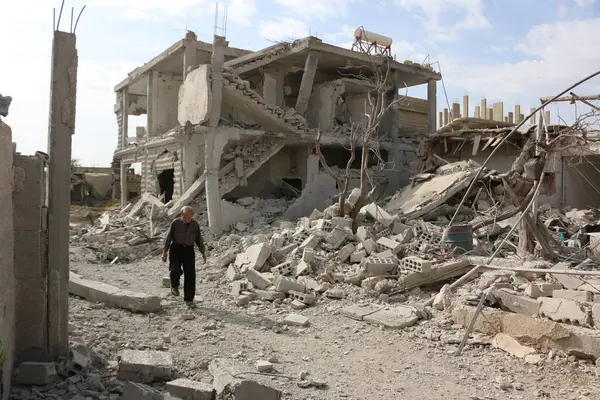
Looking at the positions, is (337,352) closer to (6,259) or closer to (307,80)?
(6,259)

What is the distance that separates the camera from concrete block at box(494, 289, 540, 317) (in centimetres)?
591

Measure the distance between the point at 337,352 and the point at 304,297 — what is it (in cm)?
205

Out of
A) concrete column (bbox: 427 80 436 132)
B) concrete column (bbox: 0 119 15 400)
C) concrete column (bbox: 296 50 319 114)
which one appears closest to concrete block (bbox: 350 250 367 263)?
concrete column (bbox: 0 119 15 400)

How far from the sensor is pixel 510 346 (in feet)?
18.1

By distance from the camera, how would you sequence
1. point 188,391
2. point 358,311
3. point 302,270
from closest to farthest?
point 188,391 < point 358,311 < point 302,270

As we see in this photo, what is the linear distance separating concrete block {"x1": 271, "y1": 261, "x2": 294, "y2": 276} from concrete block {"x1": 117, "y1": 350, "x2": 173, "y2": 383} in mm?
4540

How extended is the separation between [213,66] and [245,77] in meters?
5.37

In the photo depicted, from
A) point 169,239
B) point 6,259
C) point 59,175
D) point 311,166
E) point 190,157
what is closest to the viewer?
point 6,259

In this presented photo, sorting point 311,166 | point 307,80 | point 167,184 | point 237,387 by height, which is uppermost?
point 307,80

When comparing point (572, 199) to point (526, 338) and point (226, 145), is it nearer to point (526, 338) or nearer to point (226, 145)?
point (226, 145)

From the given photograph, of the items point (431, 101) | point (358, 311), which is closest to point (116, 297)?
point (358, 311)

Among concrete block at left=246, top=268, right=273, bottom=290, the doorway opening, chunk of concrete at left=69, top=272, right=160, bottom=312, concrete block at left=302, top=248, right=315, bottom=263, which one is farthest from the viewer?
the doorway opening

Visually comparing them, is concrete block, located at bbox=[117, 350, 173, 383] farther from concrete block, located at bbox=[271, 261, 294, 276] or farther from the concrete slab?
concrete block, located at bbox=[271, 261, 294, 276]

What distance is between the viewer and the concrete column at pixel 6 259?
345 cm
